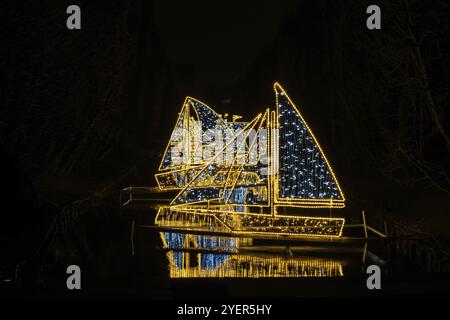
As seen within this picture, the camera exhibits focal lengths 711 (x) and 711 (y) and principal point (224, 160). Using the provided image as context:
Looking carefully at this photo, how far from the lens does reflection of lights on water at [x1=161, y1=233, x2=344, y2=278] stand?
1100cm

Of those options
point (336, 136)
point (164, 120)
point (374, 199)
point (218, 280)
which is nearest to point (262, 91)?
point (164, 120)

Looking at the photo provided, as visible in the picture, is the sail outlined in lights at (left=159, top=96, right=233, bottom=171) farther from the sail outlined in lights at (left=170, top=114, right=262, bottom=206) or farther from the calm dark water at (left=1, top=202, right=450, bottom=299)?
the calm dark water at (left=1, top=202, right=450, bottom=299)

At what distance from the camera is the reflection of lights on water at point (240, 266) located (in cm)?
1100

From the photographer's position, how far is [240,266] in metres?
11.8

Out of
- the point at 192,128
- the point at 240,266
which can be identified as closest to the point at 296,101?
the point at 192,128

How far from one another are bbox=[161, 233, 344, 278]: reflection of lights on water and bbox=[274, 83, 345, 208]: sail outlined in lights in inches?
69.5

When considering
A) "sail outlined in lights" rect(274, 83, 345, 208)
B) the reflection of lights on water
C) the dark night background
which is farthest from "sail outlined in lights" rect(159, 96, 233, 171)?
the reflection of lights on water

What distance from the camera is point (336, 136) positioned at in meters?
30.2

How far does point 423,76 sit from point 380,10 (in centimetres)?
181

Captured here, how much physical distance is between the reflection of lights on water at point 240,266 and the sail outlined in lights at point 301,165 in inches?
69.5

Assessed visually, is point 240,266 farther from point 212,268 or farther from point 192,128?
point 192,128

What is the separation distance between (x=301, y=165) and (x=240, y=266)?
3343mm

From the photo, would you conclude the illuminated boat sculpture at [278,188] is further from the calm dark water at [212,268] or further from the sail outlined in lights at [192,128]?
the sail outlined in lights at [192,128]

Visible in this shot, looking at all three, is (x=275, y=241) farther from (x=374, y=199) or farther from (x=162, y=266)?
(x=374, y=199)
